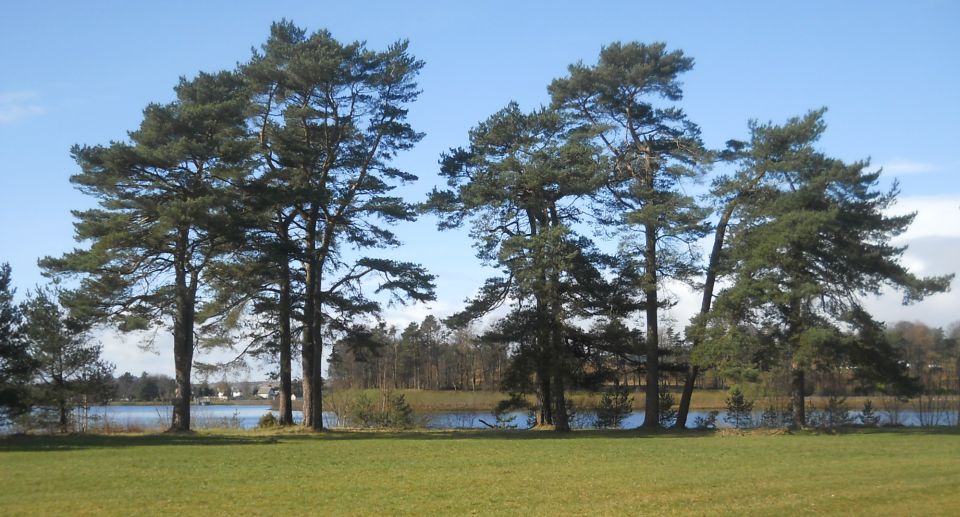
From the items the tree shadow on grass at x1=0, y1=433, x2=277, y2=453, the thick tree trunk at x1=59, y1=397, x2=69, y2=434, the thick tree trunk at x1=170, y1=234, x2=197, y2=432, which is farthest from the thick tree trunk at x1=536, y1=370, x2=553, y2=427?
the thick tree trunk at x1=59, y1=397, x2=69, y2=434

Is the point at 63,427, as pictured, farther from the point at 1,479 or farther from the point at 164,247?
the point at 1,479

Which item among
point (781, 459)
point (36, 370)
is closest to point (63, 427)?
point (36, 370)

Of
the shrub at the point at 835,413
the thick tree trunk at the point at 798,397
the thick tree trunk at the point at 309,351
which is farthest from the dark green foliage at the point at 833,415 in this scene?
the thick tree trunk at the point at 309,351

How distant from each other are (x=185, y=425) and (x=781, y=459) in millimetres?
21056

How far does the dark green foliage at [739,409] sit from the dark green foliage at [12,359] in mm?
27110

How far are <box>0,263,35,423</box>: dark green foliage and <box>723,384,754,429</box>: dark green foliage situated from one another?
27.1m

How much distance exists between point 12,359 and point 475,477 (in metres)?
17.6

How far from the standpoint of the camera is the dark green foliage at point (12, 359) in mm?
24859

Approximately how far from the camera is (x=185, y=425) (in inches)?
1168

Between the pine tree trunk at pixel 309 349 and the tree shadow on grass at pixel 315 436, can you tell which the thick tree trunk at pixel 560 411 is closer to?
the tree shadow on grass at pixel 315 436

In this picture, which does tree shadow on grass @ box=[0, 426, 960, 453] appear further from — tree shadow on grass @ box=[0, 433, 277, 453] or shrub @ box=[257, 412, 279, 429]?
shrub @ box=[257, 412, 279, 429]

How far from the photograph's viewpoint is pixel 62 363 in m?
29.9

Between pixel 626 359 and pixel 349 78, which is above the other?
pixel 349 78

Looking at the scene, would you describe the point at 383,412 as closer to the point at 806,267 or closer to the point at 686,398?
the point at 686,398
